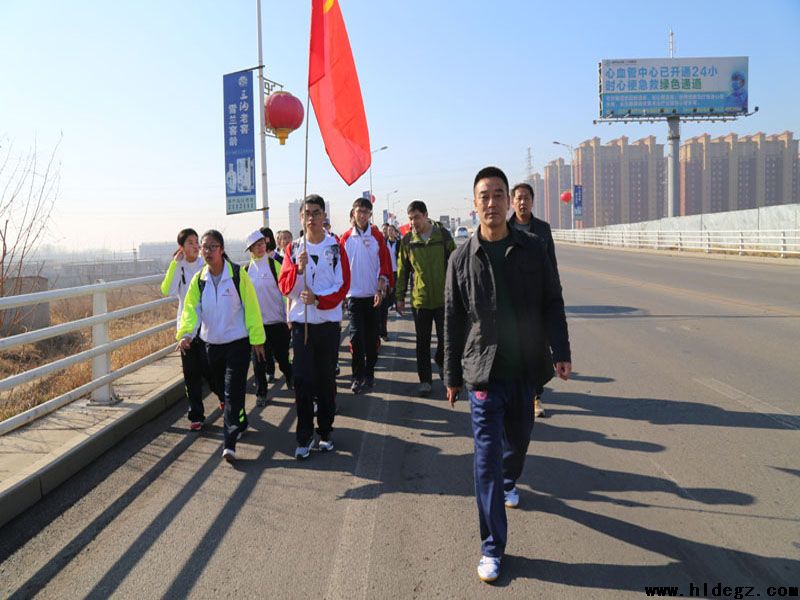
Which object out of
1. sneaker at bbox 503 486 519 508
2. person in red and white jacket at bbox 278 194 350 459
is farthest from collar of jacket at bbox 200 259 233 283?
sneaker at bbox 503 486 519 508

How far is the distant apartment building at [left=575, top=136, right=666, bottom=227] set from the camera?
99312mm

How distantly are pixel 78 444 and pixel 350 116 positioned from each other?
3.48 metres

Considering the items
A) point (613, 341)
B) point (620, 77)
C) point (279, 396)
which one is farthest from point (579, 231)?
point (279, 396)

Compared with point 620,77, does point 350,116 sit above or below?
below

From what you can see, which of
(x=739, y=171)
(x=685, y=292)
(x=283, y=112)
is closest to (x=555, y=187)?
(x=739, y=171)

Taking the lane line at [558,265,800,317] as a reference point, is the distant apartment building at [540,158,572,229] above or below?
above

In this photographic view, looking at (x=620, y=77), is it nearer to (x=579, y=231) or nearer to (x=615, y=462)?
(x=579, y=231)

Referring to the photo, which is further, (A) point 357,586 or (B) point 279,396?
(B) point 279,396

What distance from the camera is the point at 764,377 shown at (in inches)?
258

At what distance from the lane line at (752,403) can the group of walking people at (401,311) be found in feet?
6.38

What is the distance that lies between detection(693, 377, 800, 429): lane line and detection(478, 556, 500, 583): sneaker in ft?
11.2

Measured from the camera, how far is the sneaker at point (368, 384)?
7035 mm

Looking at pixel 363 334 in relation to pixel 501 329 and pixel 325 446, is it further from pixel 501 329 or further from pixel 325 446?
pixel 501 329

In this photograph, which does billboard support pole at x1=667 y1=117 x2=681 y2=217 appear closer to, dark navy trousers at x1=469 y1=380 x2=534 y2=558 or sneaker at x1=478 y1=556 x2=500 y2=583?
dark navy trousers at x1=469 y1=380 x2=534 y2=558
